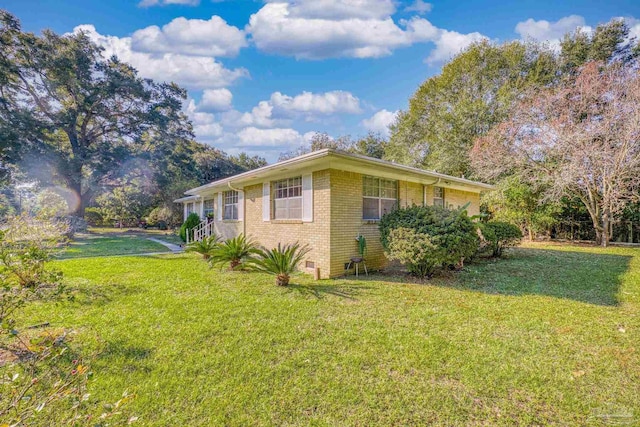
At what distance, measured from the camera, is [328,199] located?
740 cm

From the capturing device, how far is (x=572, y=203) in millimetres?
16078

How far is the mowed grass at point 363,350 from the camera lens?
266cm

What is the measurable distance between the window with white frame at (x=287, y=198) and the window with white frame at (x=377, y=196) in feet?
6.41

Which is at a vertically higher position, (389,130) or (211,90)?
(389,130)

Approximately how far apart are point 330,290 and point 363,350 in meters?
2.69

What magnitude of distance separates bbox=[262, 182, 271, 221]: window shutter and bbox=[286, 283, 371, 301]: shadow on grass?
354 cm

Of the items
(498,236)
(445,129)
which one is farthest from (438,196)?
(445,129)

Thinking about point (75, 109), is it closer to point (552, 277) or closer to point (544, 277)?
point (544, 277)

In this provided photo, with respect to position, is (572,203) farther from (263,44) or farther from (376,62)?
Result: (263,44)

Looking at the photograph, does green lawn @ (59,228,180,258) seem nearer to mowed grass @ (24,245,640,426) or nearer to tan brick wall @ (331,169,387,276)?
mowed grass @ (24,245,640,426)

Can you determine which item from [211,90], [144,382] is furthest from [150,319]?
[211,90]

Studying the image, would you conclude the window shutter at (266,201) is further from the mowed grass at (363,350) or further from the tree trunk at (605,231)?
the tree trunk at (605,231)

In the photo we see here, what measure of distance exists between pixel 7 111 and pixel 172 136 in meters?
9.97

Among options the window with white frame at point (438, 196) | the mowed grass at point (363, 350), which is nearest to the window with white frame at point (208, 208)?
the mowed grass at point (363, 350)
